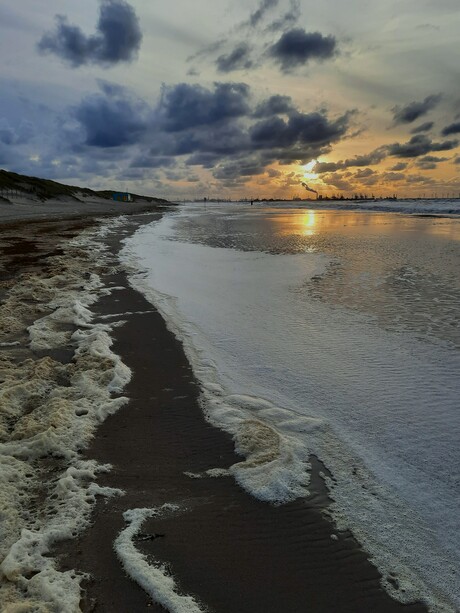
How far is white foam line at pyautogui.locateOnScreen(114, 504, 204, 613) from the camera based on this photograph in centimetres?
264

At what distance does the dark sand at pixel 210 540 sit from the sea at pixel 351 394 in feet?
0.55

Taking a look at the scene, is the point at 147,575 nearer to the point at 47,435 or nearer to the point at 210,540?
the point at 210,540

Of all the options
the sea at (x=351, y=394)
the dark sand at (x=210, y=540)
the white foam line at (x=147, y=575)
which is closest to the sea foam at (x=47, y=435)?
the dark sand at (x=210, y=540)

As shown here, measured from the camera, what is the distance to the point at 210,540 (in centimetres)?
319

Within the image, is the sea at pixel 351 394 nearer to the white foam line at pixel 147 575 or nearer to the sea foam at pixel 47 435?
the white foam line at pixel 147 575

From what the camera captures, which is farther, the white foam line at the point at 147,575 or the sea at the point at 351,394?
the sea at the point at 351,394

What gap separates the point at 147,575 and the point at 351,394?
3.36m

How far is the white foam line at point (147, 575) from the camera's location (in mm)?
2641

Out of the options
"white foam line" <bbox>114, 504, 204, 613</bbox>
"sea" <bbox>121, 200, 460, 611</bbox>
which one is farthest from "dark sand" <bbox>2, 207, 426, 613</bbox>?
"sea" <bbox>121, 200, 460, 611</bbox>

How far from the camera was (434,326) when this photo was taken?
811 centimetres

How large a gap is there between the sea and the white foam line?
1026 mm

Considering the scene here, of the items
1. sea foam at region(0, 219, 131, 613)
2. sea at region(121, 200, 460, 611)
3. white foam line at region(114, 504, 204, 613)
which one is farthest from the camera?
sea at region(121, 200, 460, 611)

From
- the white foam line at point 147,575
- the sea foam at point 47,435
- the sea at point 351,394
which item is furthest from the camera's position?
the sea at point 351,394

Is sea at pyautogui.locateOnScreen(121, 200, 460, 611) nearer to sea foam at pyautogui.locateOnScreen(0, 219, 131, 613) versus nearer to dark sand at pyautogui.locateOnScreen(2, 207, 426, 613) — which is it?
dark sand at pyautogui.locateOnScreen(2, 207, 426, 613)
